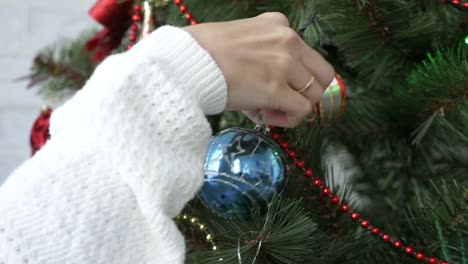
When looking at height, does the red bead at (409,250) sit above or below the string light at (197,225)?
below

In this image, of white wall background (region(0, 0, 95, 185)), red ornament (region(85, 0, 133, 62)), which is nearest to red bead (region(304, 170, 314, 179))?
red ornament (region(85, 0, 133, 62))

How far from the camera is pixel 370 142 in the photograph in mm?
530

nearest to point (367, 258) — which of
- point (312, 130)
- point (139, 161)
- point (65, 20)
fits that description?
point (312, 130)

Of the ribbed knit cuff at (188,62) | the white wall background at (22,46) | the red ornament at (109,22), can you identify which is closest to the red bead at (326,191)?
the ribbed knit cuff at (188,62)

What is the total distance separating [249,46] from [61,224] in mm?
144

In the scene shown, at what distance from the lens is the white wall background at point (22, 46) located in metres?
1.12

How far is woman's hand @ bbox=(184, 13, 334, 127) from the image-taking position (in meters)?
0.32

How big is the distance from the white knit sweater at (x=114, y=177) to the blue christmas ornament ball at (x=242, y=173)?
0.22 ft

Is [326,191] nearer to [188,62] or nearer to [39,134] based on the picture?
[188,62]

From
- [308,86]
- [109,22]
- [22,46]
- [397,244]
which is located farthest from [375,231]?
[22,46]

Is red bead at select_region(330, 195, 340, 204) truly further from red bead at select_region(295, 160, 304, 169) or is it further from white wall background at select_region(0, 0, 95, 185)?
white wall background at select_region(0, 0, 95, 185)

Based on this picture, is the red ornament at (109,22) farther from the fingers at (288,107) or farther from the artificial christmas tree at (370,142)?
the fingers at (288,107)

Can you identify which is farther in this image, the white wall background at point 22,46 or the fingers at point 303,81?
the white wall background at point 22,46

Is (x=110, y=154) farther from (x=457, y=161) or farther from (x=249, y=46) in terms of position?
(x=457, y=161)
